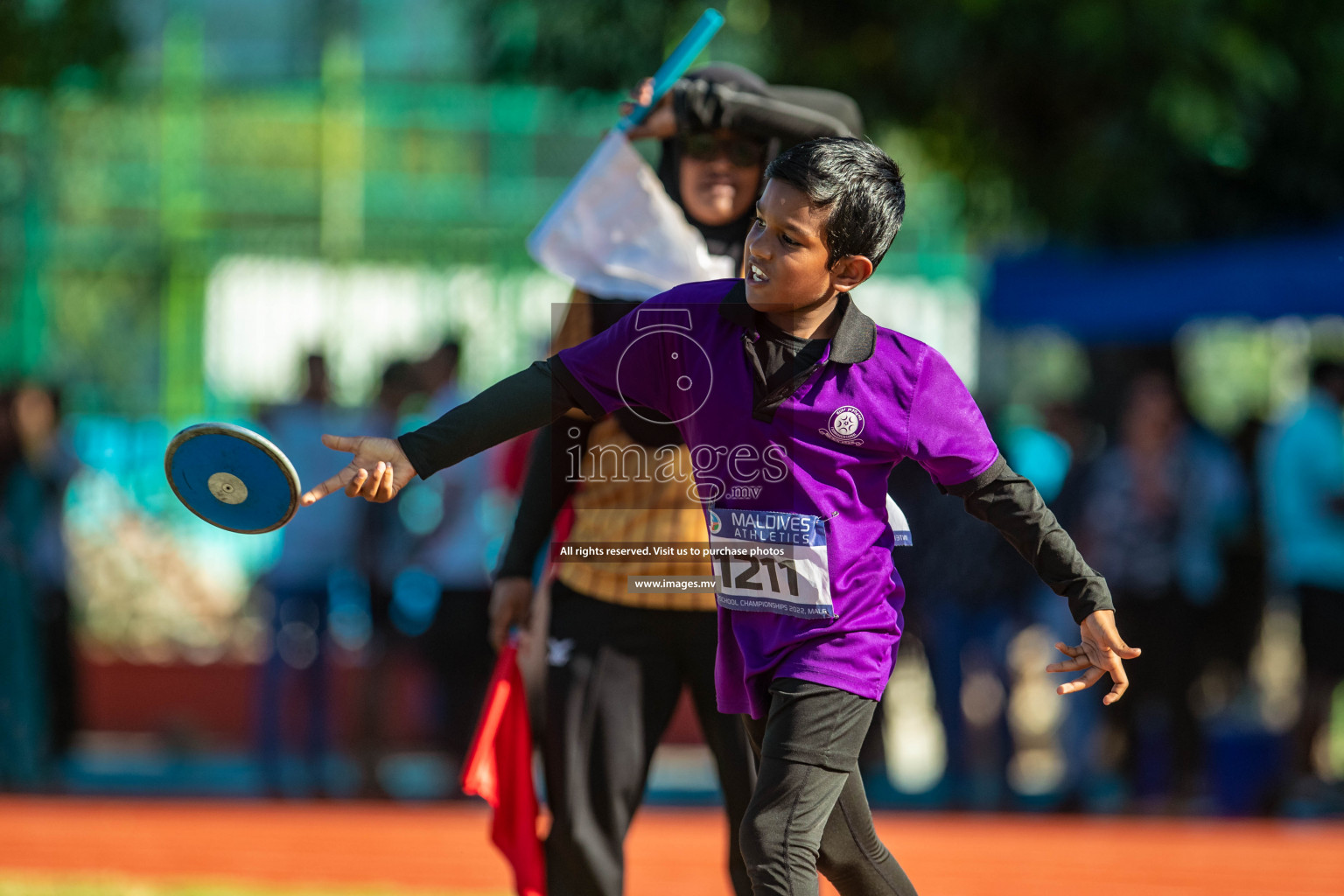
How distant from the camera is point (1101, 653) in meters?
2.86

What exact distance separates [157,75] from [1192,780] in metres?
11.7

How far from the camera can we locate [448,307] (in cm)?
1113

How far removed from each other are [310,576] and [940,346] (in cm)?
518

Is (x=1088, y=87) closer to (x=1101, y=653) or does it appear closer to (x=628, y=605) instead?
(x=628, y=605)

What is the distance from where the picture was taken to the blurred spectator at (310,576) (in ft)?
27.1

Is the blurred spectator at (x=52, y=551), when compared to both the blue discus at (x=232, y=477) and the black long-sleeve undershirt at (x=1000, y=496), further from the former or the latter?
the black long-sleeve undershirt at (x=1000, y=496)

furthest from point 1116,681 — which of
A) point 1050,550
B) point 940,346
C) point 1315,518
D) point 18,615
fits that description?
point 940,346

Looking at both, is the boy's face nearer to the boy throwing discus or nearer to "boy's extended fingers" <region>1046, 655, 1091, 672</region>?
the boy throwing discus

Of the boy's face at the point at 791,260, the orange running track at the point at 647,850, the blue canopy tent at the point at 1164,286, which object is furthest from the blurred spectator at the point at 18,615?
the boy's face at the point at 791,260

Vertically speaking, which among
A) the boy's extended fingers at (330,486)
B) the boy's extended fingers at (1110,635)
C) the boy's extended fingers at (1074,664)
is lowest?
the boy's extended fingers at (1074,664)

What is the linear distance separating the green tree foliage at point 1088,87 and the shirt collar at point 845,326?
233 inches

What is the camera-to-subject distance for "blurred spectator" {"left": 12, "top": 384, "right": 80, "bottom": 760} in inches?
345

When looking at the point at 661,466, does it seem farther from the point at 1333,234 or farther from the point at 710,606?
the point at 1333,234

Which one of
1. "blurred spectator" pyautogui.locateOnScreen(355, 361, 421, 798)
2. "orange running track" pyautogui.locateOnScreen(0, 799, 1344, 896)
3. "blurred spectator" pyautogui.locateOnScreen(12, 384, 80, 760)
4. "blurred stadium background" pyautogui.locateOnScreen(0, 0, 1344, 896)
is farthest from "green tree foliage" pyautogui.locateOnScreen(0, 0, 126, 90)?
"orange running track" pyautogui.locateOnScreen(0, 799, 1344, 896)
